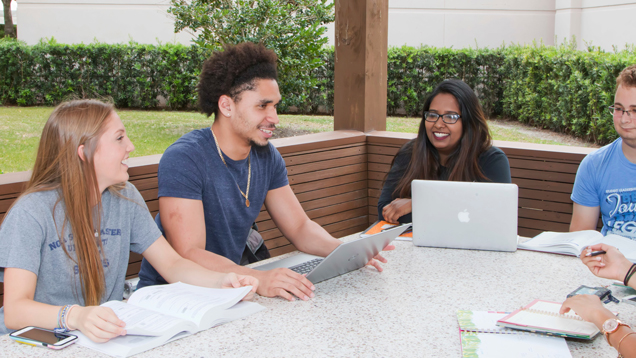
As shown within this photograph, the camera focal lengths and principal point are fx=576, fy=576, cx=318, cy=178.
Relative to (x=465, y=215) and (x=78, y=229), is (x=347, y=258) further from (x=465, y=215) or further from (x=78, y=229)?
(x=78, y=229)

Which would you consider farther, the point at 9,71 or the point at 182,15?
the point at 9,71

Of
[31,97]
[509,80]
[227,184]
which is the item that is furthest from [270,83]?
[31,97]

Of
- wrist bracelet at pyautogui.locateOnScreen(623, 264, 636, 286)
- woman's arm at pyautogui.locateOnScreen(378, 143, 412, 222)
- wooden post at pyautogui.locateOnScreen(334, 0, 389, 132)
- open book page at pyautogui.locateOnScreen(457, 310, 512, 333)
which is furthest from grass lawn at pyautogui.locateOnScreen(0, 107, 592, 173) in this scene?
wrist bracelet at pyautogui.locateOnScreen(623, 264, 636, 286)

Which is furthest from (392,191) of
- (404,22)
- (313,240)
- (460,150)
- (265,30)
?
(404,22)

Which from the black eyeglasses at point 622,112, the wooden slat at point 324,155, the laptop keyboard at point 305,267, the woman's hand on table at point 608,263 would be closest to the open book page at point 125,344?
the laptop keyboard at point 305,267

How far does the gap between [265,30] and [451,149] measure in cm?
405

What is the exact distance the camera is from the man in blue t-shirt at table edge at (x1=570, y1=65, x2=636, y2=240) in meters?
2.29

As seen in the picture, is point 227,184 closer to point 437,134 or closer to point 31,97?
point 437,134

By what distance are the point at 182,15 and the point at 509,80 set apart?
17.5 feet

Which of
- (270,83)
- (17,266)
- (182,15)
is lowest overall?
(17,266)

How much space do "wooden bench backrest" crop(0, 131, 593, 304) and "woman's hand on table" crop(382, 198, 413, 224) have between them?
1.05 metres

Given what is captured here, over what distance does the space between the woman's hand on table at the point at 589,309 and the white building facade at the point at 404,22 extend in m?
9.99

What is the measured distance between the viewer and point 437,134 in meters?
2.94

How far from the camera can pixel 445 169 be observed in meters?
3.01
